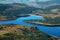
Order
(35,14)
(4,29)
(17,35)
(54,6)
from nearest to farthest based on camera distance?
1. (17,35)
2. (4,29)
3. (35,14)
4. (54,6)

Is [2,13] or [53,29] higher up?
[2,13]

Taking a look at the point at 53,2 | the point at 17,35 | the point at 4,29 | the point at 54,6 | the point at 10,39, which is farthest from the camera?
the point at 53,2

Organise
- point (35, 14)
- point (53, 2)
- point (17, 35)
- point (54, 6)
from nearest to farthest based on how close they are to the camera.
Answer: point (17, 35) < point (35, 14) < point (54, 6) < point (53, 2)

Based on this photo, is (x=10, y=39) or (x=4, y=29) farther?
(x=4, y=29)

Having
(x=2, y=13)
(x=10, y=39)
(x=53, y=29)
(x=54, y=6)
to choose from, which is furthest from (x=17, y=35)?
(x=54, y=6)

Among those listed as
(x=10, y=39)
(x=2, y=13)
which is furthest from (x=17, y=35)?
(x=2, y=13)

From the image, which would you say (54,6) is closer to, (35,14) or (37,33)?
(35,14)

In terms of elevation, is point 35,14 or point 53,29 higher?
point 35,14

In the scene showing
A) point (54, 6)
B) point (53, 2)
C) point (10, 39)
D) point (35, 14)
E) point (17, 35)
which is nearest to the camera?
point (10, 39)

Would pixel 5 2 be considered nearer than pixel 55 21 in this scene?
No
